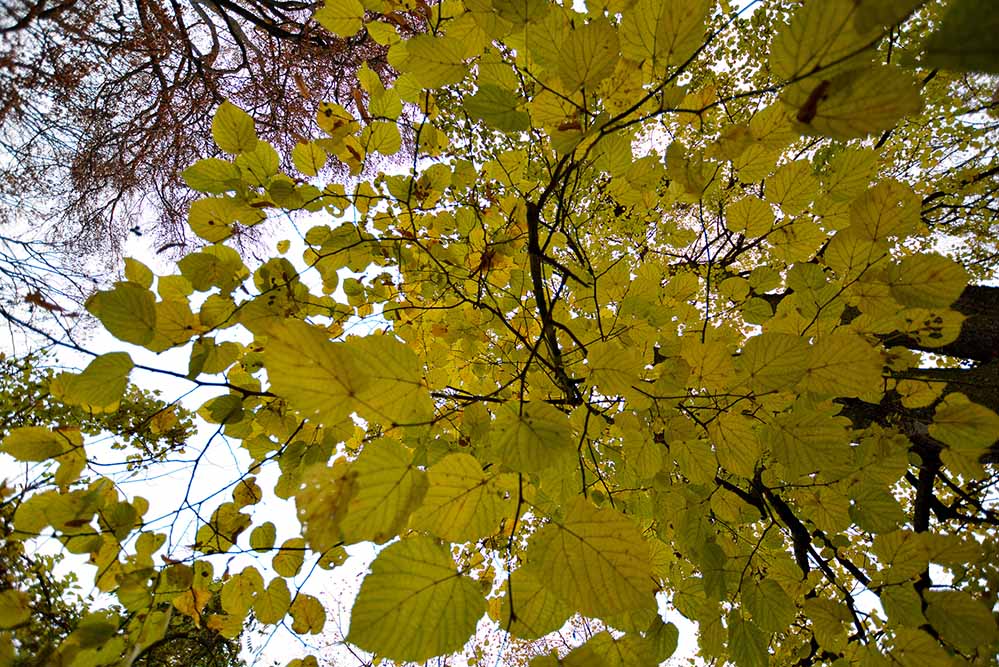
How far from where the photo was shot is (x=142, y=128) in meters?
3.66

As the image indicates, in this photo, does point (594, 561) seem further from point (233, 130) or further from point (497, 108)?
point (233, 130)

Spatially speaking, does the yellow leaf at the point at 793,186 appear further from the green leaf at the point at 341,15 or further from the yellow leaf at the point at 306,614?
the yellow leaf at the point at 306,614

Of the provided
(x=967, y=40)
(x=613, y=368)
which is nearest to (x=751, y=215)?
(x=613, y=368)

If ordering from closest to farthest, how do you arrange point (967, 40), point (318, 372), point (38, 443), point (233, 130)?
point (967, 40), point (318, 372), point (38, 443), point (233, 130)

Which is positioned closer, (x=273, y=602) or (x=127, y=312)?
(x=127, y=312)

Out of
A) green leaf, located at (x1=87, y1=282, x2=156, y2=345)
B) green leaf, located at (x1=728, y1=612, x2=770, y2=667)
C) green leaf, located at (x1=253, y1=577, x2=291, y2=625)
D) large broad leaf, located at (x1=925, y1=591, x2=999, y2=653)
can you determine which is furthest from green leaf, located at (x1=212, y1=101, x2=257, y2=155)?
large broad leaf, located at (x1=925, y1=591, x2=999, y2=653)

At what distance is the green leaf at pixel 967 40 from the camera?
367 millimetres

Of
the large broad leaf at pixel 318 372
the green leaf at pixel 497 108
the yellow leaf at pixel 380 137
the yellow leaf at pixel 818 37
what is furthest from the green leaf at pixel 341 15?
the yellow leaf at pixel 818 37

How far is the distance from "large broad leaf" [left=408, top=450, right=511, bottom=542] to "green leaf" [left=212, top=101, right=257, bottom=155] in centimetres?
91

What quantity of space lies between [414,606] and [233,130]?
1106 millimetres

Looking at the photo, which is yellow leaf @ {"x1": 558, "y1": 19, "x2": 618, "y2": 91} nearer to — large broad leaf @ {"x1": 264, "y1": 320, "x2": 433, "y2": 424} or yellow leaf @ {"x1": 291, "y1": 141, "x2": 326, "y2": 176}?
large broad leaf @ {"x1": 264, "y1": 320, "x2": 433, "y2": 424}

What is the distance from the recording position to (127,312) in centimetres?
81

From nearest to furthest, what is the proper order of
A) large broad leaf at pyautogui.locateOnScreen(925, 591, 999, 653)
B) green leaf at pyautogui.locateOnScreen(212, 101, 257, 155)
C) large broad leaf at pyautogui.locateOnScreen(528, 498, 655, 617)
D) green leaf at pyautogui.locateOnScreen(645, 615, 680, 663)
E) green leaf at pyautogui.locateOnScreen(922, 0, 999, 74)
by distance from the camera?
green leaf at pyautogui.locateOnScreen(922, 0, 999, 74), large broad leaf at pyautogui.locateOnScreen(528, 498, 655, 617), large broad leaf at pyautogui.locateOnScreen(925, 591, 999, 653), green leaf at pyautogui.locateOnScreen(212, 101, 257, 155), green leaf at pyautogui.locateOnScreen(645, 615, 680, 663)

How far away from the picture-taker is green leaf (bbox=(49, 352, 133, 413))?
0.86 meters
